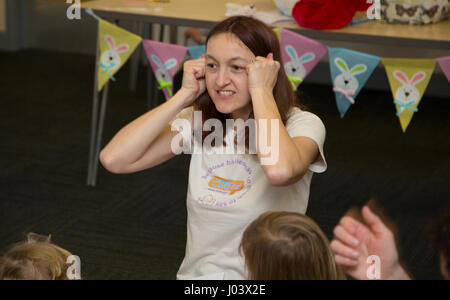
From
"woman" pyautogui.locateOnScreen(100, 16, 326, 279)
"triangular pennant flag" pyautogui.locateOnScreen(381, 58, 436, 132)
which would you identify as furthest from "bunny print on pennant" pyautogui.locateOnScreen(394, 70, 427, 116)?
"woman" pyautogui.locateOnScreen(100, 16, 326, 279)

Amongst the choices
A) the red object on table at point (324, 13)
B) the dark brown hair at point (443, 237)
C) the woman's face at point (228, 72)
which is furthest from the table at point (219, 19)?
the dark brown hair at point (443, 237)

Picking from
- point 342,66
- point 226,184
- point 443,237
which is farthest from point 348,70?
point 443,237

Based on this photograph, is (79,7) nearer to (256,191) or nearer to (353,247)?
(256,191)

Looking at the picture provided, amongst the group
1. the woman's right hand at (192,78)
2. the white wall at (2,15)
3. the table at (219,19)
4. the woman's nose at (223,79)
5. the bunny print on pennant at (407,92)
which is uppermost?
the woman's nose at (223,79)

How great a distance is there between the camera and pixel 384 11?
2.94 meters

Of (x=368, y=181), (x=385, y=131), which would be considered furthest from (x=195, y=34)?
(x=368, y=181)

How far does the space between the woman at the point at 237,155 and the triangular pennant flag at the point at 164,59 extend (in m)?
1.12

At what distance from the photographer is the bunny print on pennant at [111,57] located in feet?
9.90

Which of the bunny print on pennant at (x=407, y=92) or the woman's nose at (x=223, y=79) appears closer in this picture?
the woman's nose at (x=223, y=79)

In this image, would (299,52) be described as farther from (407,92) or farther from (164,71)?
(164,71)

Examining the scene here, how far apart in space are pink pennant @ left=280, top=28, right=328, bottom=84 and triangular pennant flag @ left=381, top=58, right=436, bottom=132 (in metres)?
0.27

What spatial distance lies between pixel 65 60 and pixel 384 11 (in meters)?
4.03

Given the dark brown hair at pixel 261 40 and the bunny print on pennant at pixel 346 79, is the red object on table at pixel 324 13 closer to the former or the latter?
the bunny print on pennant at pixel 346 79

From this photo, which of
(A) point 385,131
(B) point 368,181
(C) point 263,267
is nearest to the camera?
(C) point 263,267
